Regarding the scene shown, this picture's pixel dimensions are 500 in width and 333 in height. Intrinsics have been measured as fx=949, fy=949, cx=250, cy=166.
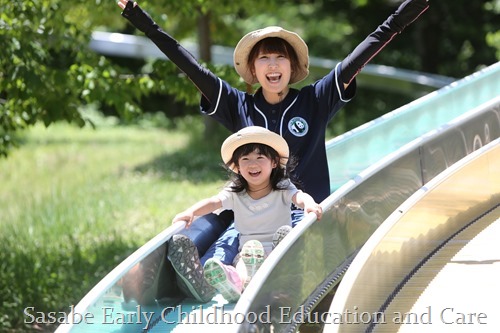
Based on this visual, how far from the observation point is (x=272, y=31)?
5.91 meters

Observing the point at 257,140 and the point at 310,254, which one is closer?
the point at 310,254

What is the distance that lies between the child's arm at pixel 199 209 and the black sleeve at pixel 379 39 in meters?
1.10

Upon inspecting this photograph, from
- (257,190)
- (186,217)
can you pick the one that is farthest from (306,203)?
(186,217)

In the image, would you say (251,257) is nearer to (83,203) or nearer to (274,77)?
(274,77)

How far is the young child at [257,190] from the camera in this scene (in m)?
5.46

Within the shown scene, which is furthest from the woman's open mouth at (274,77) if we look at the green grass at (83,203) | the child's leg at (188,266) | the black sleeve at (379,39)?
the green grass at (83,203)

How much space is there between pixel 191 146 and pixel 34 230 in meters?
7.39

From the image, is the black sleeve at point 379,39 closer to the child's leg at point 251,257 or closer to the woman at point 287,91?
the woman at point 287,91

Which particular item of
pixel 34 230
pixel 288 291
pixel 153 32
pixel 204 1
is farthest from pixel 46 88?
pixel 288 291

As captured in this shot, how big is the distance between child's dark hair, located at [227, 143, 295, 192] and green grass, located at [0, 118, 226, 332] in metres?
3.35

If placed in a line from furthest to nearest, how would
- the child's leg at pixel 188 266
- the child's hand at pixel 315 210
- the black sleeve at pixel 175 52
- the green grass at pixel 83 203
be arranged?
the green grass at pixel 83 203, the black sleeve at pixel 175 52, the child's hand at pixel 315 210, the child's leg at pixel 188 266

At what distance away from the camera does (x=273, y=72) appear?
5.82m

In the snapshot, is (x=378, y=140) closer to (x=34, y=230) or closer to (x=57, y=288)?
(x=57, y=288)

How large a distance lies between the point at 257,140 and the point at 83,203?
25.8 ft
